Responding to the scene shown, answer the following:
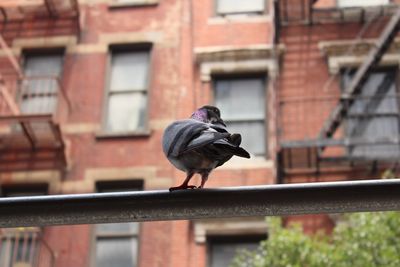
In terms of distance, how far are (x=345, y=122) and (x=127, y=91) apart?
195 inches

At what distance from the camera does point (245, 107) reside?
16734 millimetres

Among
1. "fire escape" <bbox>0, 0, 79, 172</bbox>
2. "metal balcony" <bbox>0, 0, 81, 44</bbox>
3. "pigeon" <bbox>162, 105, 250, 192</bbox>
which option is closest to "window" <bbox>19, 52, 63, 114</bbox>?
"fire escape" <bbox>0, 0, 79, 172</bbox>

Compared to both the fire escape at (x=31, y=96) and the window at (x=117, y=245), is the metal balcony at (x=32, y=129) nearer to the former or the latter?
the fire escape at (x=31, y=96)

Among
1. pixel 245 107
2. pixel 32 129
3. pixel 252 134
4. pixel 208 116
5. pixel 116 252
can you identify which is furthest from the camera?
pixel 245 107

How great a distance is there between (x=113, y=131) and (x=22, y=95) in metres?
2.28

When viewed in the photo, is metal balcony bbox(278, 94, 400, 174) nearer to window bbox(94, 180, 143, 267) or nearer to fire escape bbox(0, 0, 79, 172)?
A: window bbox(94, 180, 143, 267)

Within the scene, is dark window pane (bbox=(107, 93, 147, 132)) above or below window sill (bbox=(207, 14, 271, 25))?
below

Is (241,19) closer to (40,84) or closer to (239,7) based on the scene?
(239,7)

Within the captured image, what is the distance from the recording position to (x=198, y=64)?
17.0 metres

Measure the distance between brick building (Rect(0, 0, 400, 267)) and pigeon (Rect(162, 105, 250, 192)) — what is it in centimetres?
1108

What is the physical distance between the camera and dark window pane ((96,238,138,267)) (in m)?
15.4

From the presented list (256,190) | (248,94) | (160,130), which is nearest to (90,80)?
(160,130)

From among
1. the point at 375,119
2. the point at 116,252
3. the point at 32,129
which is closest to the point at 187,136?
the point at 116,252

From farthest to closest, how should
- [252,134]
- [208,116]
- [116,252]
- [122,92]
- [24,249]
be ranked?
[122,92] < [252,134] < [116,252] < [24,249] < [208,116]
